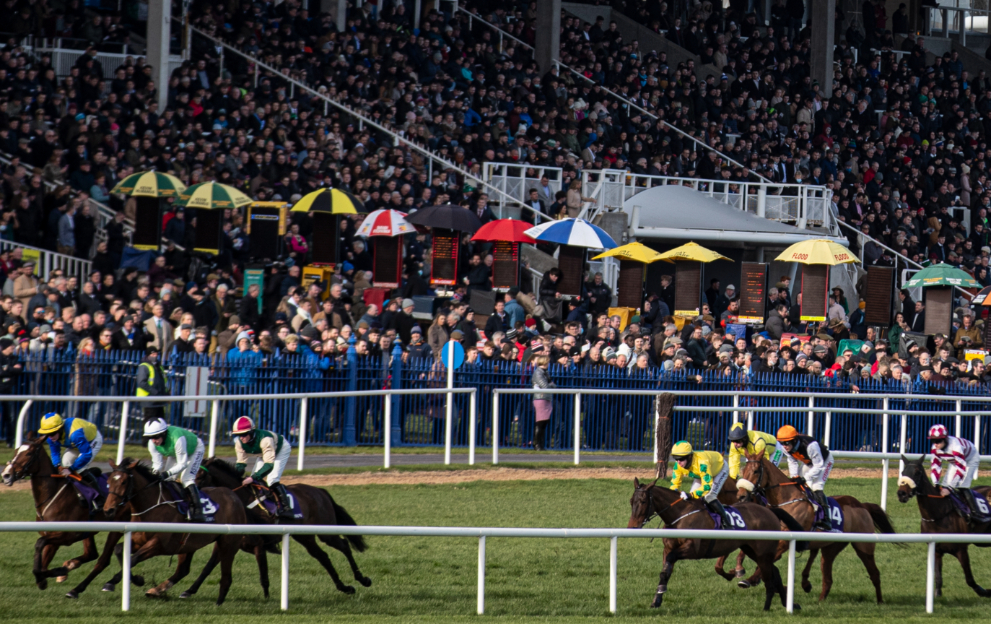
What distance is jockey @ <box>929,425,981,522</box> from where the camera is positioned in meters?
11.4

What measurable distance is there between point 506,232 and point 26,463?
9935mm

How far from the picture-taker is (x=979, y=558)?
494 inches

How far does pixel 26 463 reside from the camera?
10.0 m

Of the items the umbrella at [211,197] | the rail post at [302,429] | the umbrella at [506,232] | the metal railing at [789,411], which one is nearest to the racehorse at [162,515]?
the rail post at [302,429]

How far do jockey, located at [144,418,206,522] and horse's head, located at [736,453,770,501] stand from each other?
13.7ft

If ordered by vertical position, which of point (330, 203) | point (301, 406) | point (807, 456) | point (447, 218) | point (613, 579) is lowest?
point (613, 579)

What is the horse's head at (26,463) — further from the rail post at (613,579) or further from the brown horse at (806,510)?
the brown horse at (806,510)

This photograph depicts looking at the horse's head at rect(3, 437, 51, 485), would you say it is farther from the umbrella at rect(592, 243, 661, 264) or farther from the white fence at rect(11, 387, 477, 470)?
the umbrella at rect(592, 243, 661, 264)

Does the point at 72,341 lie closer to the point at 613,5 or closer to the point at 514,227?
the point at 514,227

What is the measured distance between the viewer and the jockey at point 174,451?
404 inches

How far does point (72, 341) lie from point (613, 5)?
22.0m

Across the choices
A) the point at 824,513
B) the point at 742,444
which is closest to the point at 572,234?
the point at 742,444

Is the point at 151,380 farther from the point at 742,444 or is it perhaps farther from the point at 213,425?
the point at 742,444

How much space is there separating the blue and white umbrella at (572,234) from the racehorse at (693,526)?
28.6 feet
